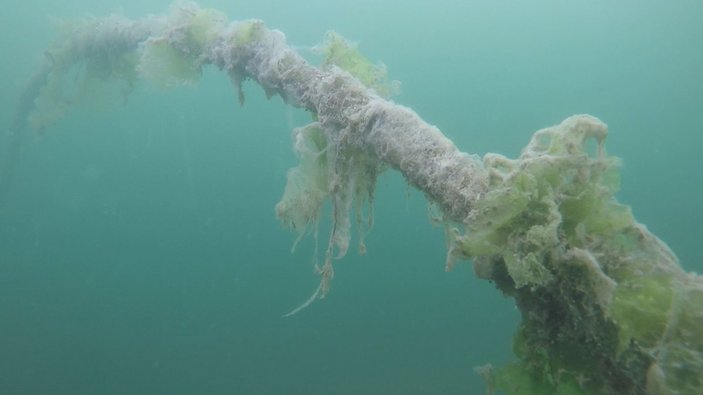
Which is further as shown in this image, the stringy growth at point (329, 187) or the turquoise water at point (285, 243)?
the turquoise water at point (285, 243)

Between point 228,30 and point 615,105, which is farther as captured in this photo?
point 615,105

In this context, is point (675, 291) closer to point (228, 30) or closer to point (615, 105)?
point (228, 30)

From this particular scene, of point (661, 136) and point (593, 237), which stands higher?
point (661, 136)

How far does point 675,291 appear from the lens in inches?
49.1

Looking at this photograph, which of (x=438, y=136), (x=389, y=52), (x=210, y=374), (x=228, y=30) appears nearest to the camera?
(x=438, y=136)

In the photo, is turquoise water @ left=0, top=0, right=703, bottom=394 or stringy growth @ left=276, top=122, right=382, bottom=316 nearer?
stringy growth @ left=276, top=122, right=382, bottom=316

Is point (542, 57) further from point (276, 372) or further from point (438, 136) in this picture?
point (438, 136)

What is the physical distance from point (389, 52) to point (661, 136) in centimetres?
2518

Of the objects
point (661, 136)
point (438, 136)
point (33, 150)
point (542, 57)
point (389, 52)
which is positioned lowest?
point (438, 136)

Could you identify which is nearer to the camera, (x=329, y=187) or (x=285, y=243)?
(x=329, y=187)

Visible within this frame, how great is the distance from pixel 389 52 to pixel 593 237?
40746 millimetres

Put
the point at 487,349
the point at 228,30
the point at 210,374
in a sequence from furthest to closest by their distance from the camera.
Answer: the point at 487,349 → the point at 210,374 → the point at 228,30

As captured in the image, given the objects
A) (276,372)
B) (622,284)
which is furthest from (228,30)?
(276,372)

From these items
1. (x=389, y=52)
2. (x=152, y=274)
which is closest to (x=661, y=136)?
(x=389, y=52)
